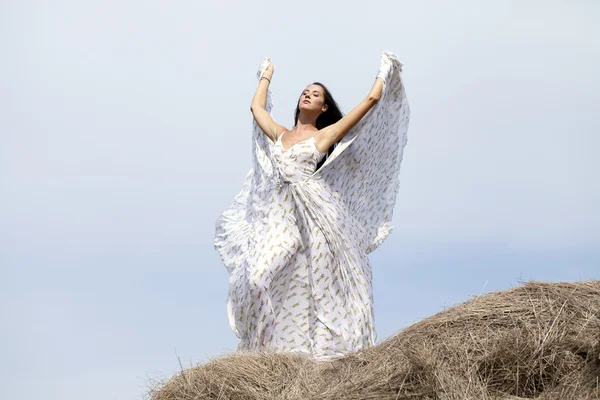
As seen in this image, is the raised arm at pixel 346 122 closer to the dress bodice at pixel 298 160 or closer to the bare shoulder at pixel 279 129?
the dress bodice at pixel 298 160

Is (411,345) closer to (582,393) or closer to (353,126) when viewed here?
(582,393)

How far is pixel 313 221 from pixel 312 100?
1077mm

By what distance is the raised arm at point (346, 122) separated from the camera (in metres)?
7.52

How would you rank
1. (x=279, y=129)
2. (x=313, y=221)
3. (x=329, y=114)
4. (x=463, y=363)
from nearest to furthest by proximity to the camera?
(x=463, y=363), (x=313, y=221), (x=279, y=129), (x=329, y=114)

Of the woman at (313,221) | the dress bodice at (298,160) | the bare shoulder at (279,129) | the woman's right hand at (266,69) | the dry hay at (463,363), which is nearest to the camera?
the dry hay at (463,363)

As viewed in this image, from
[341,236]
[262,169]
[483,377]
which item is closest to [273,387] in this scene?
[483,377]

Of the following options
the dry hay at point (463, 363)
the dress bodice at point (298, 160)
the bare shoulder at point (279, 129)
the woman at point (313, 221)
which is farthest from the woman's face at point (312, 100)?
the dry hay at point (463, 363)

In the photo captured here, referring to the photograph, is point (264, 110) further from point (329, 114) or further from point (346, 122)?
point (346, 122)

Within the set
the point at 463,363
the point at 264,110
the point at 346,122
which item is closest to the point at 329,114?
the point at 346,122

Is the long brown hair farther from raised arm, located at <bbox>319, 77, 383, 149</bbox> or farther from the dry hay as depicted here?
the dry hay

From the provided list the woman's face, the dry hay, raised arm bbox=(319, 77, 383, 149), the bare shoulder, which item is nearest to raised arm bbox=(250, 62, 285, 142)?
the bare shoulder

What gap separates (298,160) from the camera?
7.43 m

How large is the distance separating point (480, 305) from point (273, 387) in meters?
1.38

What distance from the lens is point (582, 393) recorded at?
17.6ft
